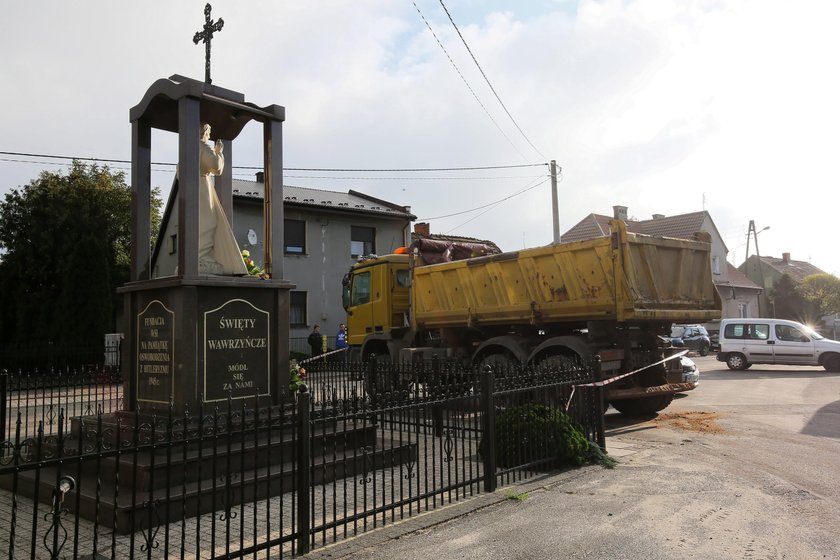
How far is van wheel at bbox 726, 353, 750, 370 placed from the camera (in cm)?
2100

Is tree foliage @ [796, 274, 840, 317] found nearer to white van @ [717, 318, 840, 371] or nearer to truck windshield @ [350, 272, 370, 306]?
white van @ [717, 318, 840, 371]

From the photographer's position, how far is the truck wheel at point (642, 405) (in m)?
10.9

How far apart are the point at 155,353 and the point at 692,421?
8.40m

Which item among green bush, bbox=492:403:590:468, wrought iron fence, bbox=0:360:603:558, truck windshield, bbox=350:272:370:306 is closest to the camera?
wrought iron fence, bbox=0:360:603:558

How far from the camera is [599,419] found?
752 cm

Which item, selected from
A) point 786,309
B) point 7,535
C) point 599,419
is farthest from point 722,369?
point 786,309

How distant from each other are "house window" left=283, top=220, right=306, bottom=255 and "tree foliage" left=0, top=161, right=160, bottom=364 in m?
Result: 6.17

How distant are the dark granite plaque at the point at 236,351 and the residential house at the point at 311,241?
17.1 meters

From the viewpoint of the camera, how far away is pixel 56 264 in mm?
20547

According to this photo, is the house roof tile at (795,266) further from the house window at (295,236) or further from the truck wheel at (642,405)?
the truck wheel at (642,405)

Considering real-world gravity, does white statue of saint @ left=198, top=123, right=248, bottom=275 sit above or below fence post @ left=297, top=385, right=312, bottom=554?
above

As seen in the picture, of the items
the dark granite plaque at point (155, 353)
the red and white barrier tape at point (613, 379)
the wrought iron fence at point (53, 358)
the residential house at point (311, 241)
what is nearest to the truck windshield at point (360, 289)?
the wrought iron fence at point (53, 358)

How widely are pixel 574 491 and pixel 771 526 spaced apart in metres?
1.67

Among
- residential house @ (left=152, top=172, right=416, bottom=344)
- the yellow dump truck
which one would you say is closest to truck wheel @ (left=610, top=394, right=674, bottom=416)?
the yellow dump truck
